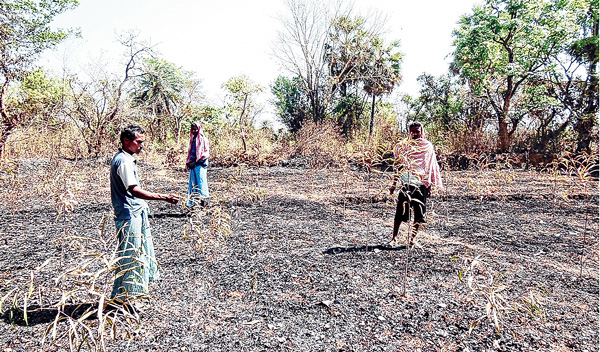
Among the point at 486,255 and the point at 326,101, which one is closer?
the point at 486,255

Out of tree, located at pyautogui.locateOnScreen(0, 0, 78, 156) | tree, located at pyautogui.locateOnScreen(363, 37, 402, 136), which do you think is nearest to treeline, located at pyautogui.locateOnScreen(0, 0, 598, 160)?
tree, located at pyautogui.locateOnScreen(0, 0, 78, 156)

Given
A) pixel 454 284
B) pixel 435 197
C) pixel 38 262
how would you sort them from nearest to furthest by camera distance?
pixel 454 284, pixel 38 262, pixel 435 197

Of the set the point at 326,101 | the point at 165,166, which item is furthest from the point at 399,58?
the point at 165,166

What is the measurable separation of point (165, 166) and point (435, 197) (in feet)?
29.2

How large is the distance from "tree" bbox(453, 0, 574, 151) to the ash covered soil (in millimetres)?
8375

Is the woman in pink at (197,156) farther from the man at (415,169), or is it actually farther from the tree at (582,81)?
the tree at (582,81)

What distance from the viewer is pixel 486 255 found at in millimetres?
3766

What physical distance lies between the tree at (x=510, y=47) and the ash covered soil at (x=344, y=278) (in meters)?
8.37

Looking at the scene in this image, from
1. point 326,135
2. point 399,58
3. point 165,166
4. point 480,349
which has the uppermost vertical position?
point 399,58

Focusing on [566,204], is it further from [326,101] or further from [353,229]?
[326,101]

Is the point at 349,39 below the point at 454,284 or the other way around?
the other way around

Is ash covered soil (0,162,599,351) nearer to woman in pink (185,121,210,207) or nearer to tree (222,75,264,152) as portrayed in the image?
woman in pink (185,121,210,207)

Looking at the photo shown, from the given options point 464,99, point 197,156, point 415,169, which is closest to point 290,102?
point 464,99

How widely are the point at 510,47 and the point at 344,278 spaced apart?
14332 mm
